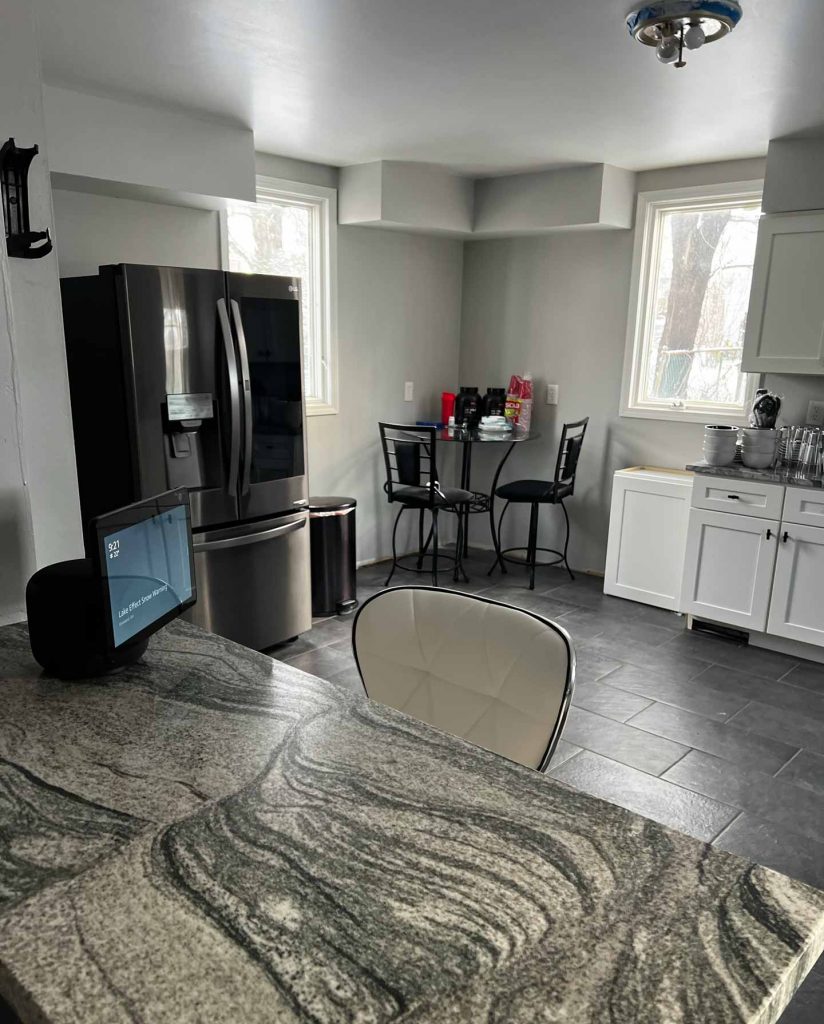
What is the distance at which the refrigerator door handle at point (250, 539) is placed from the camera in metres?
3.11

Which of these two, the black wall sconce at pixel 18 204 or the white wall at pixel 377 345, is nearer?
the black wall sconce at pixel 18 204

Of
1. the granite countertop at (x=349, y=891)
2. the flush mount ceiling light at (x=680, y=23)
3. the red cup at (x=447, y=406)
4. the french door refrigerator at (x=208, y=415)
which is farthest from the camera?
the red cup at (x=447, y=406)

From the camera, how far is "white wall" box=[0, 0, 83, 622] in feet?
5.55

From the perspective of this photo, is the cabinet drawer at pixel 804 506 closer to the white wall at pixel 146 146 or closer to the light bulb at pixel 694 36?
the light bulb at pixel 694 36

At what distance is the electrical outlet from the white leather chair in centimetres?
298

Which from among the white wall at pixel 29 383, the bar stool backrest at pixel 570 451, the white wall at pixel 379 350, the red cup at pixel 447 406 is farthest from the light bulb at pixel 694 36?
the red cup at pixel 447 406

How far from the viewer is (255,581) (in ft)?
11.0

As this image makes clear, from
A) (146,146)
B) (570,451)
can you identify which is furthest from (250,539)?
(570,451)

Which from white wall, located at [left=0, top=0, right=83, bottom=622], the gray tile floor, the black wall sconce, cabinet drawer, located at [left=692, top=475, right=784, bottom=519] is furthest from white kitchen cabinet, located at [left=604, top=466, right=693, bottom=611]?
the black wall sconce

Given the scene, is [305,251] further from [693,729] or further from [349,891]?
[349,891]

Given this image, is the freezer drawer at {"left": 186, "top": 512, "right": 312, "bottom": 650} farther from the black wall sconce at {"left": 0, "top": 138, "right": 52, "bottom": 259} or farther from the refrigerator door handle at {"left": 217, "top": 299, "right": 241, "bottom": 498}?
the black wall sconce at {"left": 0, "top": 138, "right": 52, "bottom": 259}

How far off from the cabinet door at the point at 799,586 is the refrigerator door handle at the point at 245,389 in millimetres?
2436

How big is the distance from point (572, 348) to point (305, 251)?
1.74 m

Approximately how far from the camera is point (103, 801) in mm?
1072
